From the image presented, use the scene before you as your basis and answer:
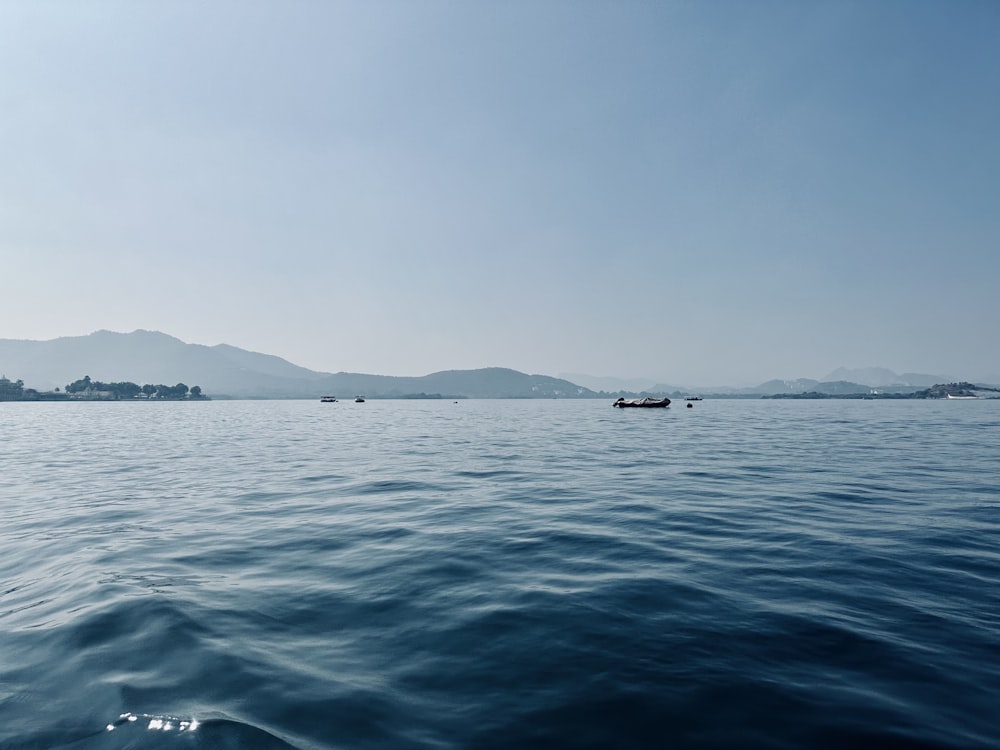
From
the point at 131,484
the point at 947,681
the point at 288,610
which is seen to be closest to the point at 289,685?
the point at 288,610

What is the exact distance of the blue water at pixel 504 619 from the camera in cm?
488

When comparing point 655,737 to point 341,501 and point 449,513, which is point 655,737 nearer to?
point 449,513

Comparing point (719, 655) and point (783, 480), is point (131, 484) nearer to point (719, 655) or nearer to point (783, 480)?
point (719, 655)

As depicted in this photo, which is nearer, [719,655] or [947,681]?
[947,681]

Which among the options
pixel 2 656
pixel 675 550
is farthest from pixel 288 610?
pixel 675 550

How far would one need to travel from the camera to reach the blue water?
4.88 m

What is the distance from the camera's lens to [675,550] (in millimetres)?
10664

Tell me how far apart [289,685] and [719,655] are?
5439mm

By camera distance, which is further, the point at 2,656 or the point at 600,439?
the point at 600,439

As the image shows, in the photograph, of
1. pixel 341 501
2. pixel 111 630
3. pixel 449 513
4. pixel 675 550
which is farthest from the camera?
pixel 341 501

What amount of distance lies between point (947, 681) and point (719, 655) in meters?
2.52

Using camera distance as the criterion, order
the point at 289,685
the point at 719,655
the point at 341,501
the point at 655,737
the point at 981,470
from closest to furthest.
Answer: the point at 655,737 → the point at 289,685 → the point at 719,655 → the point at 341,501 → the point at 981,470

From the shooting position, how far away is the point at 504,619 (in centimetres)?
733

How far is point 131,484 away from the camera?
2009cm
